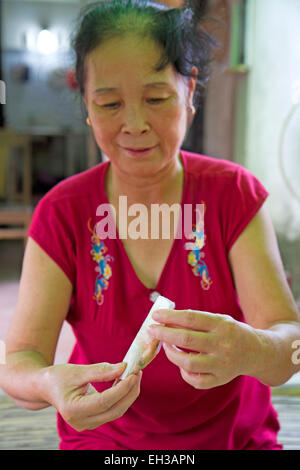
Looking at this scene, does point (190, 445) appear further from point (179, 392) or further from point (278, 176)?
point (278, 176)

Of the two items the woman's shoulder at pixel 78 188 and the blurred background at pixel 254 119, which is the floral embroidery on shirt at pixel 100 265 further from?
the blurred background at pixel 254 119

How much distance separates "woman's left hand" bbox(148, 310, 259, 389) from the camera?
1.50 ft

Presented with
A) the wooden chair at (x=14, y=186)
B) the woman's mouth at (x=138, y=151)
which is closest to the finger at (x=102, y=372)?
the woman's mouth at (x=138, y=151)

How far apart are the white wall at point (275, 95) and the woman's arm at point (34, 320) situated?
39.8 inches

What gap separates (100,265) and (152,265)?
0.07 metres

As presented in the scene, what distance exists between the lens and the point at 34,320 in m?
0.64

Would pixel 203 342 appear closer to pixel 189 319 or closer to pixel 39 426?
pixel 189 319

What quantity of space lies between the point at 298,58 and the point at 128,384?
4.38 ft

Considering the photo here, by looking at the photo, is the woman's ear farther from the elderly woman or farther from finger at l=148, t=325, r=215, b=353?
finger at l=148, t=325, r=215, b=353

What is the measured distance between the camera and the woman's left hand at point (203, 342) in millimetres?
456

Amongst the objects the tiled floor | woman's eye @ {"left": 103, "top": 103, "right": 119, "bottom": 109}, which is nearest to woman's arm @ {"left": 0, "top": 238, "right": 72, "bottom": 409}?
woman's eye @ {"left": 103, "top": 103, "right": 119, "bottom": 109}
